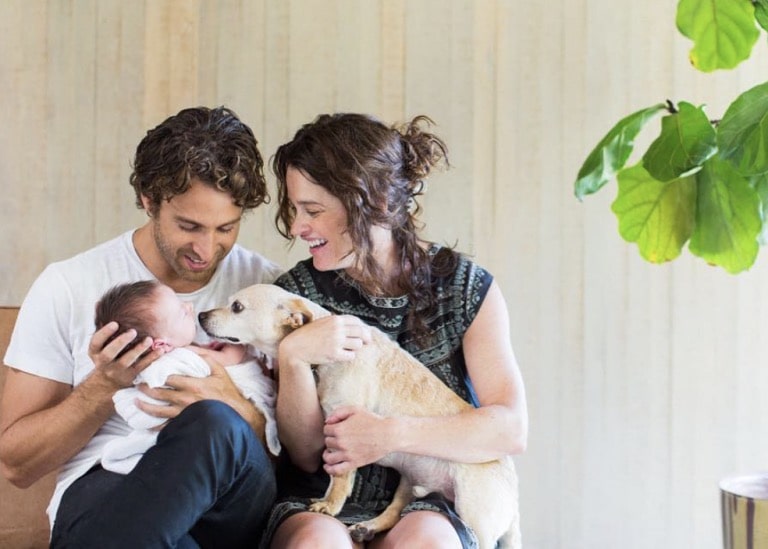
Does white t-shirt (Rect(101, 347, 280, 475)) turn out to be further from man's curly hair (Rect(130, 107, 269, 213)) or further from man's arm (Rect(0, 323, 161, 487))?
man's curly hair (Rect(130, 107, 269, 213))

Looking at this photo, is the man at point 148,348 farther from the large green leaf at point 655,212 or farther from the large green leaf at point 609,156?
the large green leaf at point 655,212

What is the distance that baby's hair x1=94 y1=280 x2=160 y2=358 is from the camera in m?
1.82

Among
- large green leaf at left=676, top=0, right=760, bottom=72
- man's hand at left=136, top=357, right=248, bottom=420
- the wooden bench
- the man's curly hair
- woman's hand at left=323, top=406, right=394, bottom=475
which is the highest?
large green leaf at left=676, top=0, right=760, bottom=72

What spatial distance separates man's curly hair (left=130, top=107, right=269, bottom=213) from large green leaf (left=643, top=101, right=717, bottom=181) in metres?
0.83

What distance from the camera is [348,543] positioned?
172 centimetres

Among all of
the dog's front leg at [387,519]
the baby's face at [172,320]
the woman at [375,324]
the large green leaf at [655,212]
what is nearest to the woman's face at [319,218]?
the woman at [375,324]

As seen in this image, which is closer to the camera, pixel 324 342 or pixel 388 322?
pixel 324 342

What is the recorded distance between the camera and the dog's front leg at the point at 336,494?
1849 mm

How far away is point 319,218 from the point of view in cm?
196

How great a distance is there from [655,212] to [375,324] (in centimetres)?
66

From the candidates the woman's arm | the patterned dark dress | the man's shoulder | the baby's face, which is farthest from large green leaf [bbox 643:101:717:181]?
the man's shoulder

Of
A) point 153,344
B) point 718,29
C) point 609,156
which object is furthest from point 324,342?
point 718,29

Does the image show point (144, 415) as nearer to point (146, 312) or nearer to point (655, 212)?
point (146, 312)

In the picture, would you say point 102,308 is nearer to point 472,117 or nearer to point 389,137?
point 389,137
